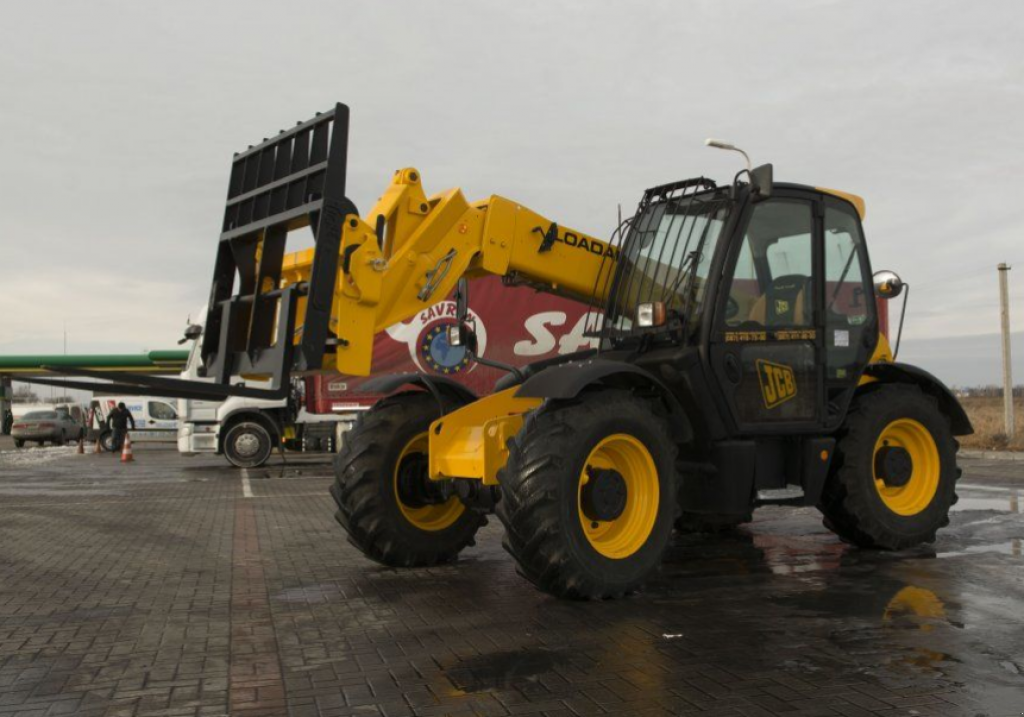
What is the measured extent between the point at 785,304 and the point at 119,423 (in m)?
28.7

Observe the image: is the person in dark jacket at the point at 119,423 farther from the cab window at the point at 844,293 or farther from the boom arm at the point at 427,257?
the cab window at the point at 844,293

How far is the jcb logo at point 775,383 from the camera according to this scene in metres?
7.55

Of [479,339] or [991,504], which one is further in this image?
[479,339]

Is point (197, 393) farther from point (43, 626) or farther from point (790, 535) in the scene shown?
point (790, 535)

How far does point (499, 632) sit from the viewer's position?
5.65 metres

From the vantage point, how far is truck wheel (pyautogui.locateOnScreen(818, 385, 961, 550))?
8023mm

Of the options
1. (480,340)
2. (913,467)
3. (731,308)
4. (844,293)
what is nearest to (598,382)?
(731,308)

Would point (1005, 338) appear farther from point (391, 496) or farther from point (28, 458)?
point (28, 458)

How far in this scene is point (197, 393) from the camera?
6.07 m

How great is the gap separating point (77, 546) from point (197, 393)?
14.7ft

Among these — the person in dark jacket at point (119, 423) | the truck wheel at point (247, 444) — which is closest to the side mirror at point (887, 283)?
the truck wheel at point (247, 444)

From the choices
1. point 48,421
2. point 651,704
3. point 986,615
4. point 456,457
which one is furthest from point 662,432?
point 48,421

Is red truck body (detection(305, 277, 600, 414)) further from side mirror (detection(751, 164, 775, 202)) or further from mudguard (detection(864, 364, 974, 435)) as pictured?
side mirror (detection(751, 164, 775, 202))

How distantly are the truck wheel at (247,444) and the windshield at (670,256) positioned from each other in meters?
15.9
